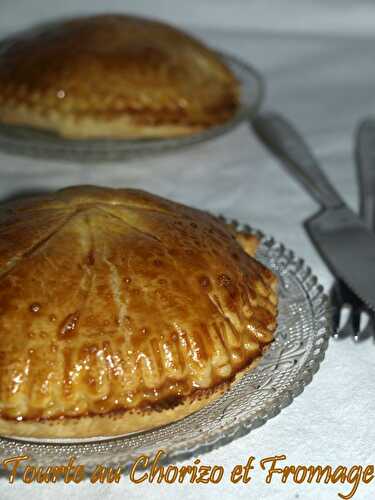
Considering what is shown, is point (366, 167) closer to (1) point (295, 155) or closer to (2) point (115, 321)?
(1) point (295, 155)

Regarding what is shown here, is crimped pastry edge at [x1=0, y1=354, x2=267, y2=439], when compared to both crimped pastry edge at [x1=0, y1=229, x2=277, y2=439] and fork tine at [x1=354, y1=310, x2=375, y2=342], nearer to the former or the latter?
crimped pastry edge at [x1=0, y1=229, x2=277, y2=439]

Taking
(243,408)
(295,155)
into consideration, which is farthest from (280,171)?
(243,408)

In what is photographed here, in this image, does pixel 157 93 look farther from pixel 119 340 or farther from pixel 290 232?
pixel 119 340

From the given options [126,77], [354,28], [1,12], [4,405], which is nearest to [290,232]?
[126,77]

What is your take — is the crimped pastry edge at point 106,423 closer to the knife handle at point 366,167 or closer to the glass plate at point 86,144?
the knife handle at point 366,167

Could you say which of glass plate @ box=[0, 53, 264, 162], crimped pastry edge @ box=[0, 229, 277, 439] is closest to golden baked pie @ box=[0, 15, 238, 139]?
glass plate @ box=[0, 53, 264, 162]

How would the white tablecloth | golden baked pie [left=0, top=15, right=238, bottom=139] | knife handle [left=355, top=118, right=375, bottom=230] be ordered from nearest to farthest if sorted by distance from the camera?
1. the white tablecloth
2. knife handle [left=355, top=118, right=375, bottom=230]
3. golden baked pie [left=0, top=15, right=238, bottom=139]
